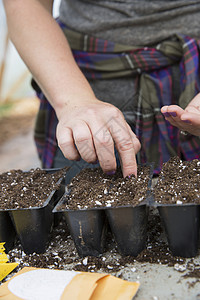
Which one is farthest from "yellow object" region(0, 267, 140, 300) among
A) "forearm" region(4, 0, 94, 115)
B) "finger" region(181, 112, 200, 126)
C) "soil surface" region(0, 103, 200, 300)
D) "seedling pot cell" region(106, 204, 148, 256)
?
"forearm" region(4, 0, 94, 115)

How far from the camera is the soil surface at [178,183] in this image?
823 mm

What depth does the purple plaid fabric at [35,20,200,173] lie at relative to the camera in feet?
4.37

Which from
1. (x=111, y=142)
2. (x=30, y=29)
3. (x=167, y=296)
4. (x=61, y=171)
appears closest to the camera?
(x=167, y=296)

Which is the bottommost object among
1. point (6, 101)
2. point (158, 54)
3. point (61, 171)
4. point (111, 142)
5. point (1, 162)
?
point (1, 162)

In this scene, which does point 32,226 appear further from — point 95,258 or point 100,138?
point 100,138

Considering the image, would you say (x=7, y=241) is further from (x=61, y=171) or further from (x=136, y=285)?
(x=136, y=285)

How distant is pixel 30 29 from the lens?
126 centimetres

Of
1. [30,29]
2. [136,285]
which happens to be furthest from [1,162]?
[136,285]

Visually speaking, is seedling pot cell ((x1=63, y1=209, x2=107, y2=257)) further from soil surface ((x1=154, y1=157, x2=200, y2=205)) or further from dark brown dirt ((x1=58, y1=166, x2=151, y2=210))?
soil surface ((x1=154, y1=157, x2=200, y2=205))

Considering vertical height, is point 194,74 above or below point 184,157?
above

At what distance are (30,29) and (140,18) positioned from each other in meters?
0.43

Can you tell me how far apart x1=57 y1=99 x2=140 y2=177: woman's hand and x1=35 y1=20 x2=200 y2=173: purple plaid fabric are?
0.39 meters

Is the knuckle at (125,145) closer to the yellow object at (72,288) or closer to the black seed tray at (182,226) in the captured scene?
the black seed tray at (182,226)

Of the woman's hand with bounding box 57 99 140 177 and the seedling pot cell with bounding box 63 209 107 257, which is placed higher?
the woman's hand with bounding box 57 99 140 177
